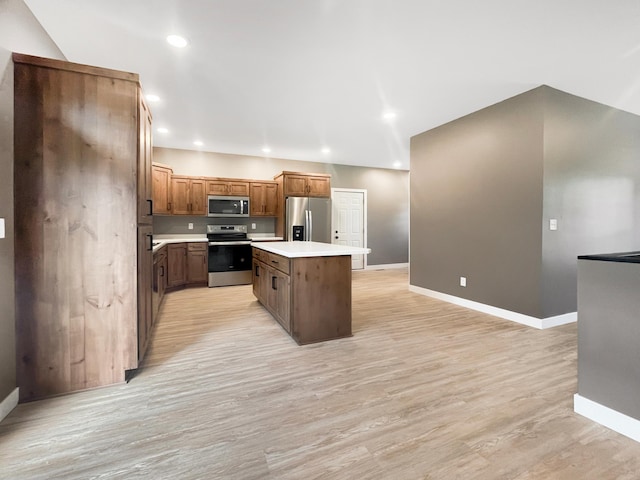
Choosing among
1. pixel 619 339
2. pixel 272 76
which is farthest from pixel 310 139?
pixel 619 339

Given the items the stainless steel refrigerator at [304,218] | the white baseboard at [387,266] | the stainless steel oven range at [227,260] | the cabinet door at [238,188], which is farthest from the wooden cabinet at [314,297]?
the white baseboard at [387,266]

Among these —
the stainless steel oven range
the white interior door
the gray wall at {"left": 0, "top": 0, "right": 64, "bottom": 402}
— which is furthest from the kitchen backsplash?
the gray wall at {"left": 0, "top": 0, "right": 64, "bottom": 402}

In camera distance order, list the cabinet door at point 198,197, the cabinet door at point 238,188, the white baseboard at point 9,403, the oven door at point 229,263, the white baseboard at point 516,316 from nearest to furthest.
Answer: the white baseboard at point 9,403 < the white baseboard at point 516,316 < the oven door at point 229,263 < the cabinet door at point 198,197 < the cabinet door at point 238,188

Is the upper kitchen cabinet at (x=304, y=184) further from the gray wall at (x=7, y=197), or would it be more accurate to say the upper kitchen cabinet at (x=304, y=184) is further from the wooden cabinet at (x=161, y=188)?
the gray wall at (x=7, y=197)

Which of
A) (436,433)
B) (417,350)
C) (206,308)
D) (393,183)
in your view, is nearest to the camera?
(436,433)

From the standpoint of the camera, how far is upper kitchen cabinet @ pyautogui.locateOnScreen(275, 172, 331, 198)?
19.5ft

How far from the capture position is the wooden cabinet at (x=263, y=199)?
6.00 meters

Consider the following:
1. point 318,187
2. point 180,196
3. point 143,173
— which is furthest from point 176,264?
point 318,187

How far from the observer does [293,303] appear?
2.77 m

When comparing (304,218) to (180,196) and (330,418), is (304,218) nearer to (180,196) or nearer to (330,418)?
(180,196)

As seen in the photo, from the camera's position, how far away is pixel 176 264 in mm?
5160

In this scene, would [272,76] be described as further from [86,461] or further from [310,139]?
[86,461]

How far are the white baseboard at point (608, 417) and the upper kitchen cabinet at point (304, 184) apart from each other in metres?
5.24

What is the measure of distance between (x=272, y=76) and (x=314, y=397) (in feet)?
10.4
